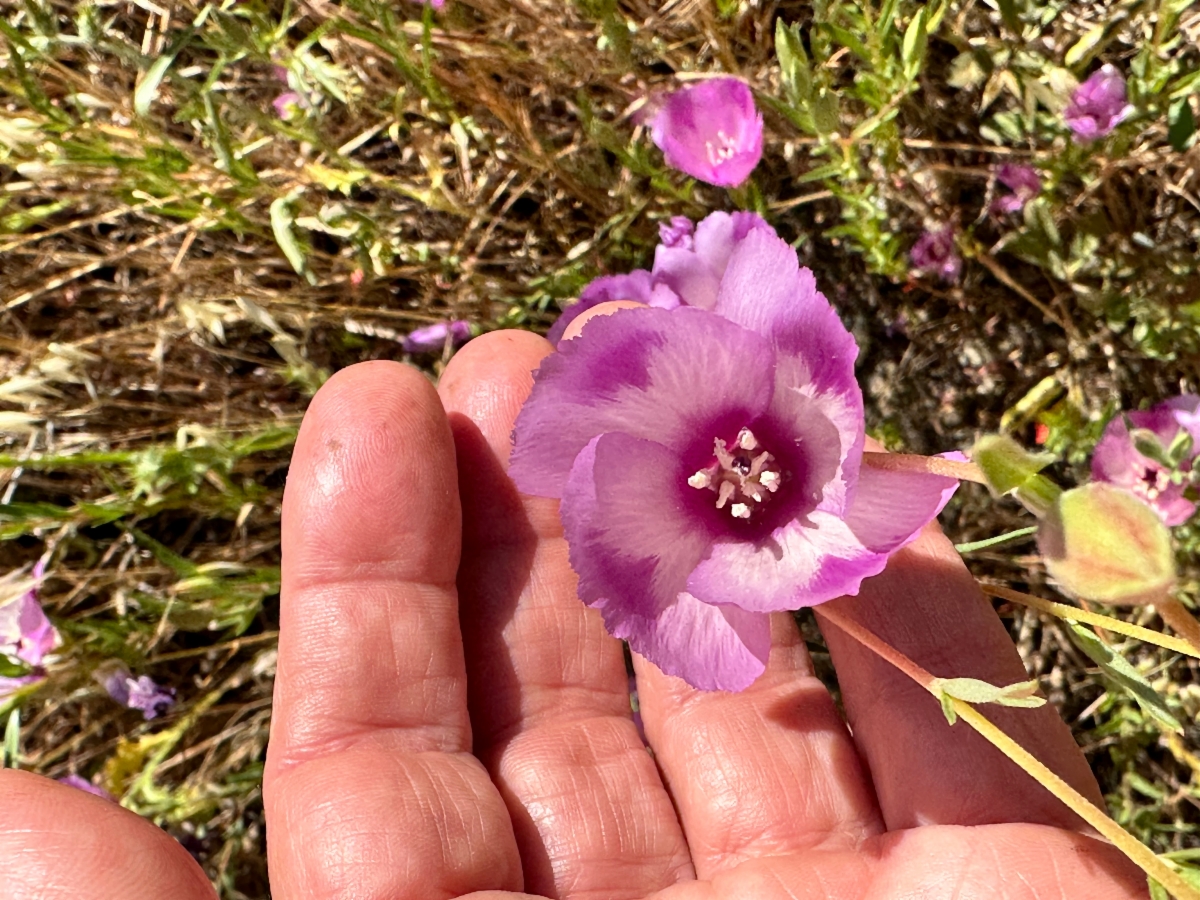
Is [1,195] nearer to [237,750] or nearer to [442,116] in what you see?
[442,116]

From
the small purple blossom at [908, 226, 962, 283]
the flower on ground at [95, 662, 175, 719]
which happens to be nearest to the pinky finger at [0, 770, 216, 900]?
the flower on ground at [95, 662, 175, 719]

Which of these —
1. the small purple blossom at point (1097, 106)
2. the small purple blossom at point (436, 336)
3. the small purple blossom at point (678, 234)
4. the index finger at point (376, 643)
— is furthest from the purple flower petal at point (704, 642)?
the small purple blossom at point (1097, 106)

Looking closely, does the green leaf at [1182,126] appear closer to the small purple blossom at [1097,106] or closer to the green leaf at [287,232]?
the small purple blossom at [1097,106]

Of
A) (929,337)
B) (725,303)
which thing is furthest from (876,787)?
(929,337)

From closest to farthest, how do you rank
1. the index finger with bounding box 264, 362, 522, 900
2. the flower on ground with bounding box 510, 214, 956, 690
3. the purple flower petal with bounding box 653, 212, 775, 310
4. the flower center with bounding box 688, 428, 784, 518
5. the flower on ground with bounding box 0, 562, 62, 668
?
the flower on ground with bounding box 510, 214, 956, 690, the flower center with bounding box 688, 428, 784, 518, the index finger with bounding box 264, 362, 522, 900, the purple flower petal with bounding box 653, 212, 775, 310, the flower on ground with bounding box 0, 562, 62, 668

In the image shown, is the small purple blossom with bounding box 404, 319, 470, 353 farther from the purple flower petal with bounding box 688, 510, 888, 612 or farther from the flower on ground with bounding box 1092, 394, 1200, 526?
the flower on ground with bounding box 1092, 394, 1200, 526

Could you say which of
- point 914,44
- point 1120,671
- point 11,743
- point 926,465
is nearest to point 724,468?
point 926,465
